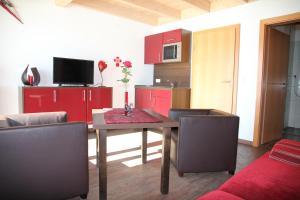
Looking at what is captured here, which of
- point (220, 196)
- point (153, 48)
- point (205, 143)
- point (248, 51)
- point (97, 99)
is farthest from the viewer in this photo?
point (153, 48)

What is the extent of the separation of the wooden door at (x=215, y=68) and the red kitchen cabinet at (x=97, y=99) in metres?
1.74

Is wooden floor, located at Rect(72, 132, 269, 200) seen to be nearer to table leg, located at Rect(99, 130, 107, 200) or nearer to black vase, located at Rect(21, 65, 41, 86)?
table leg, located at Rect(99, 130, 107, 200)

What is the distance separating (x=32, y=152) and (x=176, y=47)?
11.7 feet

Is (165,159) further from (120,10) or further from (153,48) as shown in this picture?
(120,10)

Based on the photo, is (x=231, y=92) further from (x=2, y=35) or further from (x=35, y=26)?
(x=2, y=35)

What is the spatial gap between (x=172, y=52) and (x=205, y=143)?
276 centimetres

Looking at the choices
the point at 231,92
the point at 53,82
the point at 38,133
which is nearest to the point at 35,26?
the point at 53,82

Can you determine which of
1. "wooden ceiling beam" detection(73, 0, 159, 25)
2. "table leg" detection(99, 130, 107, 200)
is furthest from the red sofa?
"wooden ceiling beam" detection(73, 0, 159, 25)

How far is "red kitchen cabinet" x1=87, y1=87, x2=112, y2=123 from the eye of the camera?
3.98 m

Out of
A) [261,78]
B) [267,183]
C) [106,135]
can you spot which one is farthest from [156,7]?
[267,183]

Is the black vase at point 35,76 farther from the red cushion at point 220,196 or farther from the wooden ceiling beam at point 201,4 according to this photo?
the red cushion at point 220,196

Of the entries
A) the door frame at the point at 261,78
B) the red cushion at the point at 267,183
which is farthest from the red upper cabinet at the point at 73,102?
the red cushion at the point at 267,183

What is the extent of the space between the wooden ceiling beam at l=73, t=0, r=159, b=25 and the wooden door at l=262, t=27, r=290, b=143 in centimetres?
258

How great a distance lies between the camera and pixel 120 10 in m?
4.58
